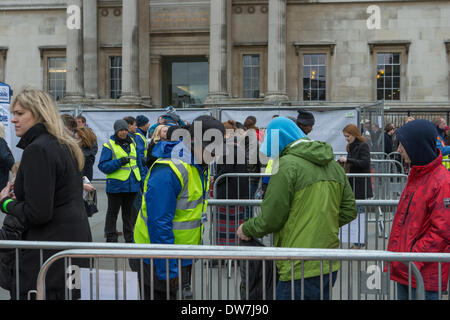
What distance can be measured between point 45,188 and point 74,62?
1142 inches

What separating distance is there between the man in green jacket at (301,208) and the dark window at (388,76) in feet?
95.7

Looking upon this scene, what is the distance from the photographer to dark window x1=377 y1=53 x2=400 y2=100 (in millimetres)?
31422

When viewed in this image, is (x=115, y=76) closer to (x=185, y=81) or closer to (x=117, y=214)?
(x=185, y=81)

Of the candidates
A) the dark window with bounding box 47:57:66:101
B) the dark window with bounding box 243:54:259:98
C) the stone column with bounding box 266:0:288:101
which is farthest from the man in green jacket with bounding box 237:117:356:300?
the dark window with bounding box 47:57:66:101

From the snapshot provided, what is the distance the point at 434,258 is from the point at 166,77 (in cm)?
3182

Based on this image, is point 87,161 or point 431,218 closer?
point 431,218

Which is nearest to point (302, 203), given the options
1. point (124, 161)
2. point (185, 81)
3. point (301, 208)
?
point (301, 208)

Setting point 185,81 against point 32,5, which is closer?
point 32,5

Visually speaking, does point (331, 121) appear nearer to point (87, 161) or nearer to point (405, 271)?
point (87, 161)

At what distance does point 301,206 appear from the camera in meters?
3.80

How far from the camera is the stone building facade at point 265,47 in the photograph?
30.6 meters

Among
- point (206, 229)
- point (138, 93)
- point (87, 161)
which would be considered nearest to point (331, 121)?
point (206, 229)

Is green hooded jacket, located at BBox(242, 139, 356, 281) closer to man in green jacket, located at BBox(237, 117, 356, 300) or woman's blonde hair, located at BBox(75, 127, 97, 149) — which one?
man in green jacket, located at BBox(237, 117, 356, 300)

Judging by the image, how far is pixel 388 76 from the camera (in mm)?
31578
